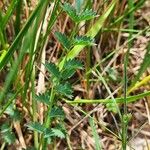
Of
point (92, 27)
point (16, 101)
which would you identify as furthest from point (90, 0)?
point (16, 101)

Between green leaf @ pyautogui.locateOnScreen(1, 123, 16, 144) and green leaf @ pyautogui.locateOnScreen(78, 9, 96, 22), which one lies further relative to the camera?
green leaf @ pyautogui.locateOnScreen(1, 123, 16, 144)

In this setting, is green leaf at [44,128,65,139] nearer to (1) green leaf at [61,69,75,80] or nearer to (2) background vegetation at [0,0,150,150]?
(2) background vegetation at [0,0,150,150]

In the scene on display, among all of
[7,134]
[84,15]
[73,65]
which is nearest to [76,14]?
[84,15]

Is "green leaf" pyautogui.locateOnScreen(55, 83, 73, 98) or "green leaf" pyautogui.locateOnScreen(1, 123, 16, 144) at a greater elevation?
"green leaf" pyautogui.locateOnScreen(55, 83, 73, 98)

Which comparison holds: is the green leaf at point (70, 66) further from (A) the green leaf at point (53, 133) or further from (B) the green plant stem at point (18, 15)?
(B) the green plant stem at point (18, 15)

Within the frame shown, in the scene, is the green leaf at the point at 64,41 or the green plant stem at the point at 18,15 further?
the green plant stem at the point at 18,15

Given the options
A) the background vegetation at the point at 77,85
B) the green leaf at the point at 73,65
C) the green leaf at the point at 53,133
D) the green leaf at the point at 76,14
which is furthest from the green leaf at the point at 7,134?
the green leaf at the point at 76,14

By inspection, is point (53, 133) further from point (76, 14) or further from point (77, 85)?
point (77, 85)

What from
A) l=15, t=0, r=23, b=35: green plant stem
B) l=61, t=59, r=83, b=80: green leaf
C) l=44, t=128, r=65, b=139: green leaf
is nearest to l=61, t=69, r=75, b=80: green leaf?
l=61, t=59, r=83, b=80: green leaf

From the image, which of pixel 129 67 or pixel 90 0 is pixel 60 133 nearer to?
pixel 90 0

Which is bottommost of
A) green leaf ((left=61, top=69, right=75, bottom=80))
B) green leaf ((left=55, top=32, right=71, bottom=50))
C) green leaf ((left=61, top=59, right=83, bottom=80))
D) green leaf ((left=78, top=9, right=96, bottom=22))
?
green leaf ((left=61, top=69, right=75, bottom=80))
